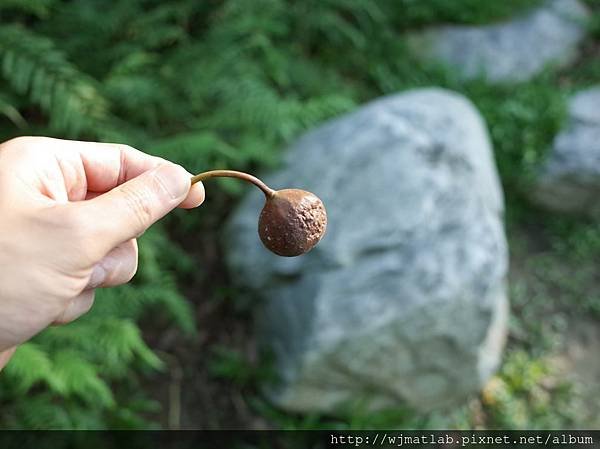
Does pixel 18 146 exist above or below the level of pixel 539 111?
above

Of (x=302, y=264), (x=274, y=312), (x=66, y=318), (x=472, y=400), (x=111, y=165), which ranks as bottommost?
(x=472, y=400)

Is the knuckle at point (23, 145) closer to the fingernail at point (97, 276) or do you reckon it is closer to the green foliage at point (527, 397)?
the fingernail at point (97, 276)

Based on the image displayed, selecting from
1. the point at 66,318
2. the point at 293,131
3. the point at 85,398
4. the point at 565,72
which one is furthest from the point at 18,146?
the point at 565,72

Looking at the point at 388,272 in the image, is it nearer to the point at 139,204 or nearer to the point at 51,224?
the point at 139,204

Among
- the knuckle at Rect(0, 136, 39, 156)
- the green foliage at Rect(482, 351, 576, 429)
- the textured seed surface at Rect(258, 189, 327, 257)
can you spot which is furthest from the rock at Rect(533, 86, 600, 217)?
the knuckle at Rect(0, 136, 39, 156)

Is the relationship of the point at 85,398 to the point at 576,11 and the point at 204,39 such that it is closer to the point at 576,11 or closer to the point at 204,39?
the point at 204,39

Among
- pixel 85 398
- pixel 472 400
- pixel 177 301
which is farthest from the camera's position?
pixel 472 400
